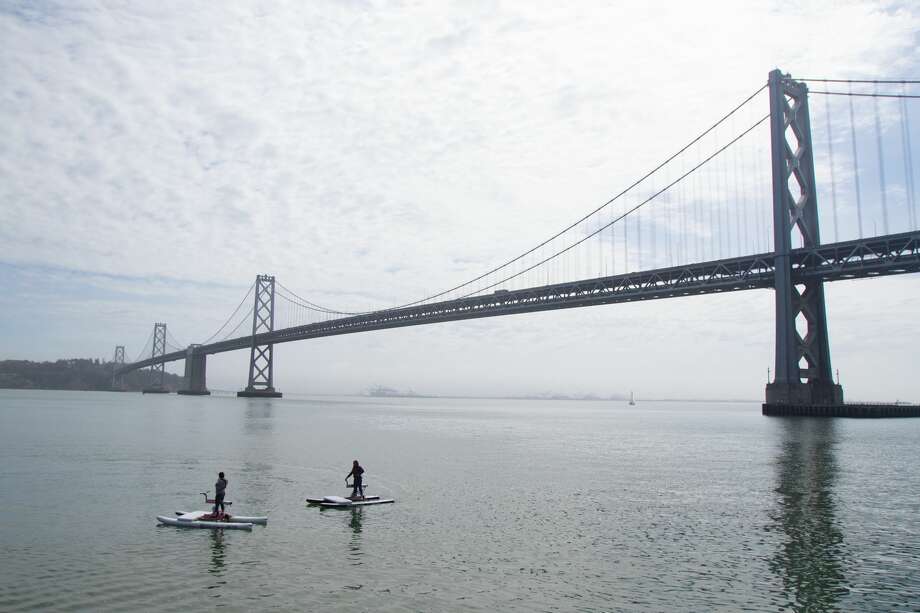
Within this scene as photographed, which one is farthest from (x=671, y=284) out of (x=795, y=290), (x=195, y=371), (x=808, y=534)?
(x=195, y=371)

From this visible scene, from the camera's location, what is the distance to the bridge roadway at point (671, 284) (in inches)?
2339

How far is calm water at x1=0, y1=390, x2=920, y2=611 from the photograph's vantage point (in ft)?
40.6

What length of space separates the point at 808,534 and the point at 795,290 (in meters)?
55.0

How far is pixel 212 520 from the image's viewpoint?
1808 cm

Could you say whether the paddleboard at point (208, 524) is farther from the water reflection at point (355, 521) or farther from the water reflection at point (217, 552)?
the water reflection at point (355, 521)

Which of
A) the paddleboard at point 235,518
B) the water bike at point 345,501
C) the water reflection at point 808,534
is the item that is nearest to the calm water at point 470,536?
the water reflection at point 808,534

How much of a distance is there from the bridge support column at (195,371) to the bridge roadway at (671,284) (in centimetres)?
4045

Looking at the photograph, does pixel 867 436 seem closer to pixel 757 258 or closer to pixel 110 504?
pixel 757 258

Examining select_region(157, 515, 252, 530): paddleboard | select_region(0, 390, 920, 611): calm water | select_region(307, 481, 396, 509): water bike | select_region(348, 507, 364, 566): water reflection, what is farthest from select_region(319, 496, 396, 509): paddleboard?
select_region(157, 515, 252, 530): paddleboard

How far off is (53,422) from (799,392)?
66.9m

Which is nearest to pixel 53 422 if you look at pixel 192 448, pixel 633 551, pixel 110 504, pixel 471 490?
pixel 192 448

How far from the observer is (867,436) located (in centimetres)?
5081

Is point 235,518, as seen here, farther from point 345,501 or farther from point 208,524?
point 345,501

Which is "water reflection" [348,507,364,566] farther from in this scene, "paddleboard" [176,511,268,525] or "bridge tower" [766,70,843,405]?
"bridge tower" [766,70,843,405]
